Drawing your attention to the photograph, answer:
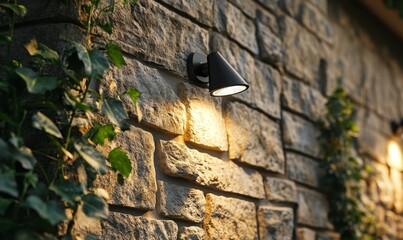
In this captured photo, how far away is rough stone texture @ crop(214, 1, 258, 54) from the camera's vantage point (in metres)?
2.48

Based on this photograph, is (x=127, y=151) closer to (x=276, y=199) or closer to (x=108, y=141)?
(x=108, y=141)

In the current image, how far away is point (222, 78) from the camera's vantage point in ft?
6.88

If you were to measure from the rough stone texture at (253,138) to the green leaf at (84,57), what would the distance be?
91 cm

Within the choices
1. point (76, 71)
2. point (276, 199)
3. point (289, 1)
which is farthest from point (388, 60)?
point (76, 71)

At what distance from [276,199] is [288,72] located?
647 millimetres

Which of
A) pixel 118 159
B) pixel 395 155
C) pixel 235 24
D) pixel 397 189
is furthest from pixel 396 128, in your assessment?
pixel 118 159

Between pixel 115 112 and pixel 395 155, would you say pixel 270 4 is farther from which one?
pixel 395 155

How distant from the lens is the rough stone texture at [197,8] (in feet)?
7.27

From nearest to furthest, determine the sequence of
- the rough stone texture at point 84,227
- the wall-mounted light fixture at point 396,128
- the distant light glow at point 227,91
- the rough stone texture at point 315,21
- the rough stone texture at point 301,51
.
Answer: the rough stone texture at point 84,227 → the distant light glow at point 227,91 → the rough stone texture at point 301,51 → the rough stone texture at point 315,21 → the wall-mounted light fixture at point 396,128

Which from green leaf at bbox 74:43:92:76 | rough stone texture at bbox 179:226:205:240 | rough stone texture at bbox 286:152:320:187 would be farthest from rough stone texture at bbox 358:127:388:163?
green leaf at bbox 74:43:92:76

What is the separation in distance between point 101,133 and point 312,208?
153 cm

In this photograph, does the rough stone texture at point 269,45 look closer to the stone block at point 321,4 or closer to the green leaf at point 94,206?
the stone block at point 321,4

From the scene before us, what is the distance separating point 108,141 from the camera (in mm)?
1781

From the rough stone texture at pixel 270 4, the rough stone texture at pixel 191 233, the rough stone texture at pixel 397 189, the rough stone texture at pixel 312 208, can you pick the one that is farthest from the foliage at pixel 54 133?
the rough stone texture at pixel 397 189
